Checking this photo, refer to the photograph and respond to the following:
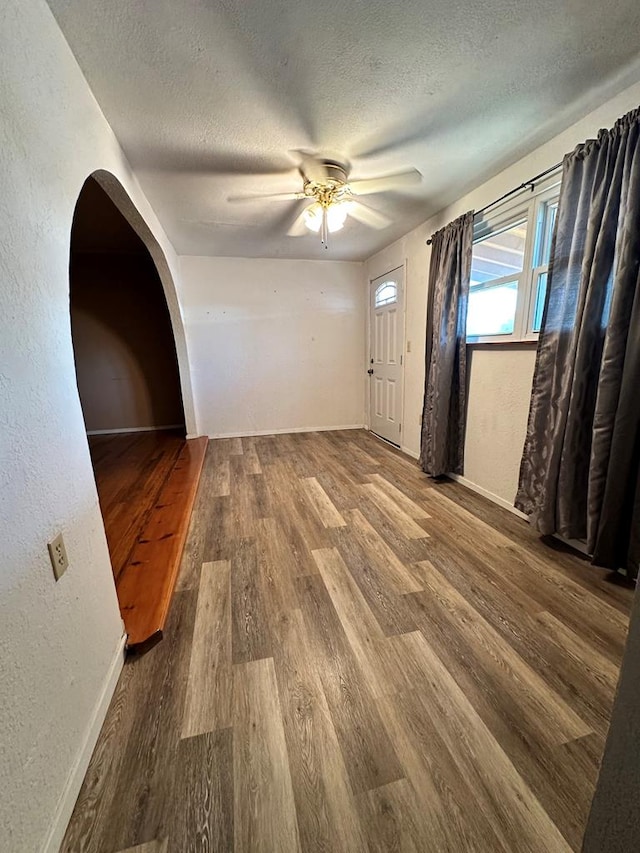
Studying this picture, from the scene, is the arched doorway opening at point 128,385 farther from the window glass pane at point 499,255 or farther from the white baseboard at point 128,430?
the window glass pane at point 499,255

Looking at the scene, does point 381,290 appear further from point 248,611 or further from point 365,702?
point 365,702

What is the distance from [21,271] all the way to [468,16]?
1.73 metres

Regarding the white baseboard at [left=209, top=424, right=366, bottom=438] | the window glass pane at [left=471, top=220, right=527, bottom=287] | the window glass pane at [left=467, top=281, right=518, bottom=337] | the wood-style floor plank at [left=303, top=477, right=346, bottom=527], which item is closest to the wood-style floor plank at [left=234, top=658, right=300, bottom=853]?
the wood-style floor plank at [left=303, top=477, right=346, bottom=527]

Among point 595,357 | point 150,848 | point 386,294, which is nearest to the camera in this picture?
point 150,848

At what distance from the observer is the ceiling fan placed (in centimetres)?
206

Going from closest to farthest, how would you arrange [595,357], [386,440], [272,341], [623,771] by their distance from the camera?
[623,771], [595,357], [386,440], [272,341]

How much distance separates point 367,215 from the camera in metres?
2.90

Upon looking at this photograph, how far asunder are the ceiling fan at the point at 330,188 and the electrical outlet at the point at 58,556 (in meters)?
2.32

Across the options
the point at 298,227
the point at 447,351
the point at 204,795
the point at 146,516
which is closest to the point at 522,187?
the point at 447,351

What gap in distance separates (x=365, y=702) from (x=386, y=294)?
155 inches

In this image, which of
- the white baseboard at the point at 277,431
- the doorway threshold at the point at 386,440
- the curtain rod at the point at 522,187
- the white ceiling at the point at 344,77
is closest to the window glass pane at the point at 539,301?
the curtain rod at the point at 522,187

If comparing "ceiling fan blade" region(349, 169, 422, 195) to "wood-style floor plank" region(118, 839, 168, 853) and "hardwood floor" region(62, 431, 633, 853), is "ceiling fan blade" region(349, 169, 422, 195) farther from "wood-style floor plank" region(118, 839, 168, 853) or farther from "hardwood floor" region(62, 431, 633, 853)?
"wood-style floor plank" region(118, 839, 168, 853)

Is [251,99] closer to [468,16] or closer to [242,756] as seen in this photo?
[468,16]

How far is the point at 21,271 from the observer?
2.77 feet
